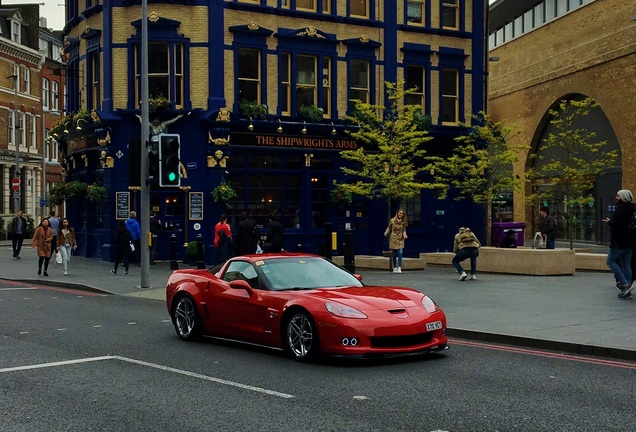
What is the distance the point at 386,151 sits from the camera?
2852 cm

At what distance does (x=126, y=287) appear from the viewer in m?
21.1

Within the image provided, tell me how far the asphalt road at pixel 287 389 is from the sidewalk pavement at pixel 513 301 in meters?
0.46

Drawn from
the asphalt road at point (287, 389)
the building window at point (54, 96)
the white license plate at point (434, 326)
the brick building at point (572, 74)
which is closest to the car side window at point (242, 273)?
the asphalt road at point (287, 389)

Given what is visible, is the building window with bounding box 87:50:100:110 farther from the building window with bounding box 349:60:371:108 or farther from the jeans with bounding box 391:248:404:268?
the jeans with bounding box 391:248:404:268

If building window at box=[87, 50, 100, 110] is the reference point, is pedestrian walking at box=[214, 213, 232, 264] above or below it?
below

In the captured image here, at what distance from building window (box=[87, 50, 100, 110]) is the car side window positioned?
19.7m

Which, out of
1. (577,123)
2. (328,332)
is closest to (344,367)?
(328,332)

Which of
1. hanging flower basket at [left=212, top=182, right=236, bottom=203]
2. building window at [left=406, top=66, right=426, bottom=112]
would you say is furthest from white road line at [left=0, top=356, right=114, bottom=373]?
building window at [left=406, top=66, right=426, bottom=112]

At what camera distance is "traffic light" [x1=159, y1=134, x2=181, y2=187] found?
765 inches

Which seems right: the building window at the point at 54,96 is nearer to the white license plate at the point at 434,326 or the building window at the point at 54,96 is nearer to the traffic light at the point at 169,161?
the traffic light at the point at 169,161

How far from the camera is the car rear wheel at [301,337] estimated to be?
390 inches

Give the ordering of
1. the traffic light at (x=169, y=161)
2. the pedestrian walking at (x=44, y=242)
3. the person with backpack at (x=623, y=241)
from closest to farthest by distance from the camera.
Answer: the person with backpack at (x=623, y=241)
the traffic light at (x=169, y=161)
the pedestrian walking at (x=44, y=242)

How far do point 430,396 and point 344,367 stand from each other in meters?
1.85

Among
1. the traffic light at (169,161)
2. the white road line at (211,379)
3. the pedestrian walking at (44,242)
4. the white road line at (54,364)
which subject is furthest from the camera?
the pedestrian walking at (44,242)
